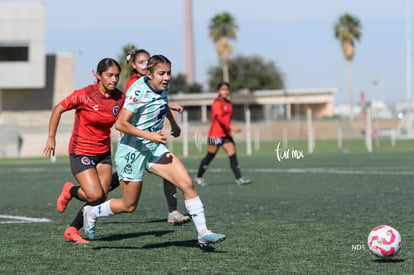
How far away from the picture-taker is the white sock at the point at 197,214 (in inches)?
318

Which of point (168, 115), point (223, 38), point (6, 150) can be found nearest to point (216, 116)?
point (168, 115)

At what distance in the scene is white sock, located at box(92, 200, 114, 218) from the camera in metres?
8.98

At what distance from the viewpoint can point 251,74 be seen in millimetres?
105375

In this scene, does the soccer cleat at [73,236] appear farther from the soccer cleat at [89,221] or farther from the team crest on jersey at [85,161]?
the team crest on jersey at [85,161]

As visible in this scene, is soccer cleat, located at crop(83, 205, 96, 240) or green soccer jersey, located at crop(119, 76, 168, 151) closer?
green soccer jersey, located at crop(119, 76, 168, 151)

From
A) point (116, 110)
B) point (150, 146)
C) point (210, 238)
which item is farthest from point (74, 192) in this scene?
point (210, 238)

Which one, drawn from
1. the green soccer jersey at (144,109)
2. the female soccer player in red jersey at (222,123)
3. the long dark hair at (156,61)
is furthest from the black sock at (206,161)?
the long dark hair at (156,61)

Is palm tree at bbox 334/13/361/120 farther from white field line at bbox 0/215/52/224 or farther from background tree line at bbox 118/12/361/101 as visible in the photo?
white field line at bbox 0/215/52/224

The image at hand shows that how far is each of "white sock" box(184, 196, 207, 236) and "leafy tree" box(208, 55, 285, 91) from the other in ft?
314

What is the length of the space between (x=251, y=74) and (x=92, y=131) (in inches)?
3805

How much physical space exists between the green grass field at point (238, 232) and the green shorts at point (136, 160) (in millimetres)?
767

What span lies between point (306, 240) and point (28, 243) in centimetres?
298

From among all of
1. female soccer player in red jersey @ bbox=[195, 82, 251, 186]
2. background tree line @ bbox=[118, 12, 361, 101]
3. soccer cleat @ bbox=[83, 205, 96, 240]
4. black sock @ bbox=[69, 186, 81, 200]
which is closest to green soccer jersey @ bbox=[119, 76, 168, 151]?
soccer cleat @ bbox=[83, 205, 96, 240]

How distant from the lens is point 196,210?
8117mm
